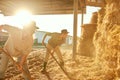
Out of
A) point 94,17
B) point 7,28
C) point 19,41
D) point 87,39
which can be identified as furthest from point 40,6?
point 7,28

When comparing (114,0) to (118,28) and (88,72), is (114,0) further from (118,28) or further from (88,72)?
(88,72)

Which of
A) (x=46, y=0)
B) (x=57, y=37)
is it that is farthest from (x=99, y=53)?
(x=46, y=0)

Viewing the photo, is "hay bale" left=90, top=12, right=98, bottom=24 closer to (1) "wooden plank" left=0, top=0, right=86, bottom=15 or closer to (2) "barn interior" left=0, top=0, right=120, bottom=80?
(2) "barn interior" left=0, top=0, right=120, bottom=80

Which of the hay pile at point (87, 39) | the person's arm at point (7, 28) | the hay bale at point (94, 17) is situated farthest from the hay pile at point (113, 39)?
the hay bale at point (94, 17)

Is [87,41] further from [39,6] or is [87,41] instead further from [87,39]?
[39,6]

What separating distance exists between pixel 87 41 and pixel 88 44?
0.18m

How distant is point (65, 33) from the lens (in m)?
7.10

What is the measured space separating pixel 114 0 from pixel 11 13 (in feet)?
28.6

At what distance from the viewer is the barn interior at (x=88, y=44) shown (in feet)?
17.5

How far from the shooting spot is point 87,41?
1140 cm

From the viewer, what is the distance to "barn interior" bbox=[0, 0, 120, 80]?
533 cm

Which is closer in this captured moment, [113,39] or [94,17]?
[113,39]

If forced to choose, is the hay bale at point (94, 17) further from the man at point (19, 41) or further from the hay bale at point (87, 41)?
the man at point (19, 41)

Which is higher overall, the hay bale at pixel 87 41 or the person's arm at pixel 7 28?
the person's arm at pixel 7 28
